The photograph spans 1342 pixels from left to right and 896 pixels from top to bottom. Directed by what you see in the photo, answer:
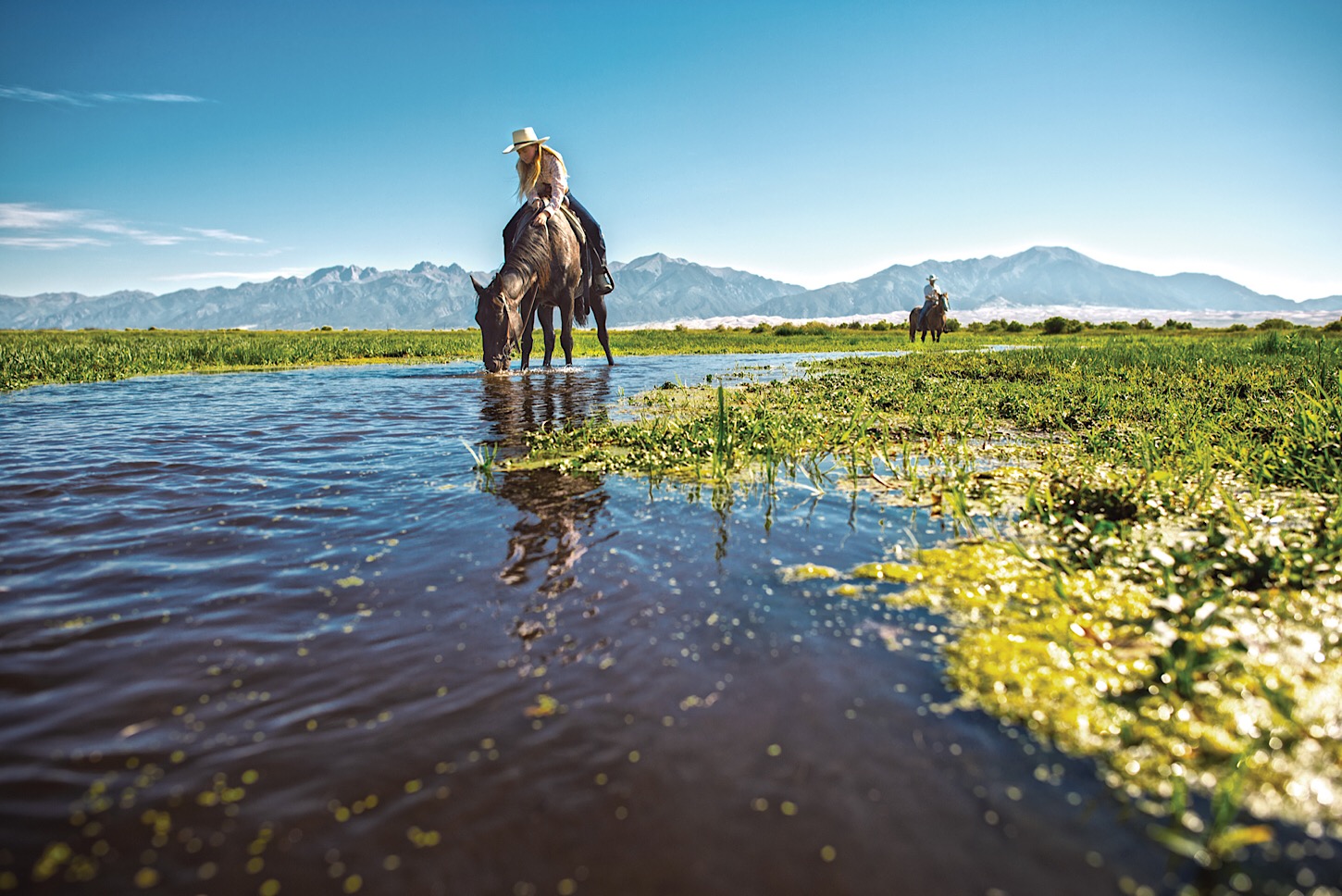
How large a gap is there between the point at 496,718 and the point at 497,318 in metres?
13.7

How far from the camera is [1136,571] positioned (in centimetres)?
366

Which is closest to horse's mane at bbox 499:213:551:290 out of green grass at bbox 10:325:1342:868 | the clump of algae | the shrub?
green grass at bbox 10:325:1342:868

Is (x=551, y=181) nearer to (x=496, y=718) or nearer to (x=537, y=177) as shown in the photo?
(x=537, y=177)

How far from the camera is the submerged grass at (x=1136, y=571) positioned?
2150mm

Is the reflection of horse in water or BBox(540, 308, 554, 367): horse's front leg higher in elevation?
BBox(540, 308, 554, 367): horse's front leg

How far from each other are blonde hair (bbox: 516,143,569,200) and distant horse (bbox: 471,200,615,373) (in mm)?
458

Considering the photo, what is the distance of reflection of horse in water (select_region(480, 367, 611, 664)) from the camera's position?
10.9 feet

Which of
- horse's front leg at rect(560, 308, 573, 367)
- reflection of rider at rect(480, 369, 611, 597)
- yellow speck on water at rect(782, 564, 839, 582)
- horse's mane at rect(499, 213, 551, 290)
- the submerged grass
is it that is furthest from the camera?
horse's front leg at rect(560, 308, 573, 367)

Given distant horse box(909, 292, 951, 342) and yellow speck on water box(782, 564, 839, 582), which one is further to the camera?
distant horse box(909, 292, 951, 342)

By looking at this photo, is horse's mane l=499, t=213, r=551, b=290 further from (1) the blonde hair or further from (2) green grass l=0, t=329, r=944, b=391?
(2) green grass l=0, t=329, r=944, b=391

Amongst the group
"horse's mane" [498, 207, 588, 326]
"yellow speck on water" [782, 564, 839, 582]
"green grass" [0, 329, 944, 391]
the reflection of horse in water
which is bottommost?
"yellow speck on water" [782, 564, 839, 582]

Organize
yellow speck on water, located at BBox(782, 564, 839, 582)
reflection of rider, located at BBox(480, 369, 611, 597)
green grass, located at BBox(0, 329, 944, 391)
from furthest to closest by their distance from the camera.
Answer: green grass, located at BBox(0, 329, 944, 391) → reflection of rider, located at BBox(480, 369, 611, 597) → yellow speck on water, located at BBox(782, 564, 839, 582)

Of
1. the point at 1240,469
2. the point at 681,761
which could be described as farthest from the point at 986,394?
the point at 681,761

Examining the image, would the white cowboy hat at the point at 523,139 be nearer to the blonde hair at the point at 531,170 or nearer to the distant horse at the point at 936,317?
the blonde hair at the point at 531,170
